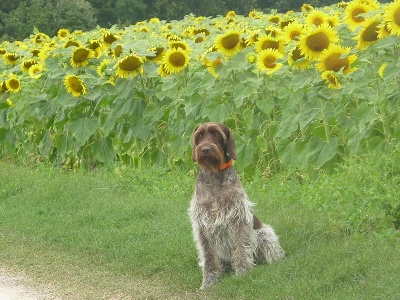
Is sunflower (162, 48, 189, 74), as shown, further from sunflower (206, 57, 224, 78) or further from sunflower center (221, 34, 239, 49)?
sunflower center (221, 34, 239, 49)

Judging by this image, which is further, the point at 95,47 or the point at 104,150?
the point at 95,47

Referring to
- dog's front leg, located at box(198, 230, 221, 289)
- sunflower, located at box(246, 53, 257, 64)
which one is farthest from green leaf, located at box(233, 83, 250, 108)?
dog's front leg, located at box(198, 230, 221, 289)

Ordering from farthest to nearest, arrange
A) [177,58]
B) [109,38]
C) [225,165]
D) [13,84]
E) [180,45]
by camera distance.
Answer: [13,84], [109,38], [180,45], [177,58], [225,165]

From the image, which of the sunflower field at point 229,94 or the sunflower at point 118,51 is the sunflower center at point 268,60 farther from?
the sunflower at point 118,51

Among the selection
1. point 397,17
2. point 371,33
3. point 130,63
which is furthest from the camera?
point 130,63

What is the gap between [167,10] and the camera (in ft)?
144

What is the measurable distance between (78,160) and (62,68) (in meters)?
1.28

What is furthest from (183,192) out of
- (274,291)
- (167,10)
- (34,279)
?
(167,10)

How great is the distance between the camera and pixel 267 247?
26.2 ft

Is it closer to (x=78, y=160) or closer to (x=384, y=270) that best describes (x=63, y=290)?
(x=384, y=270)

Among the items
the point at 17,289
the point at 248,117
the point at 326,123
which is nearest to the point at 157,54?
the point at 248,117

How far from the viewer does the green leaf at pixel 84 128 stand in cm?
1282

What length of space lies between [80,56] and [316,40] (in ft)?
13.5

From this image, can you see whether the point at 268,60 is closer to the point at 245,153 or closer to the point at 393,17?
the point at 245,153
